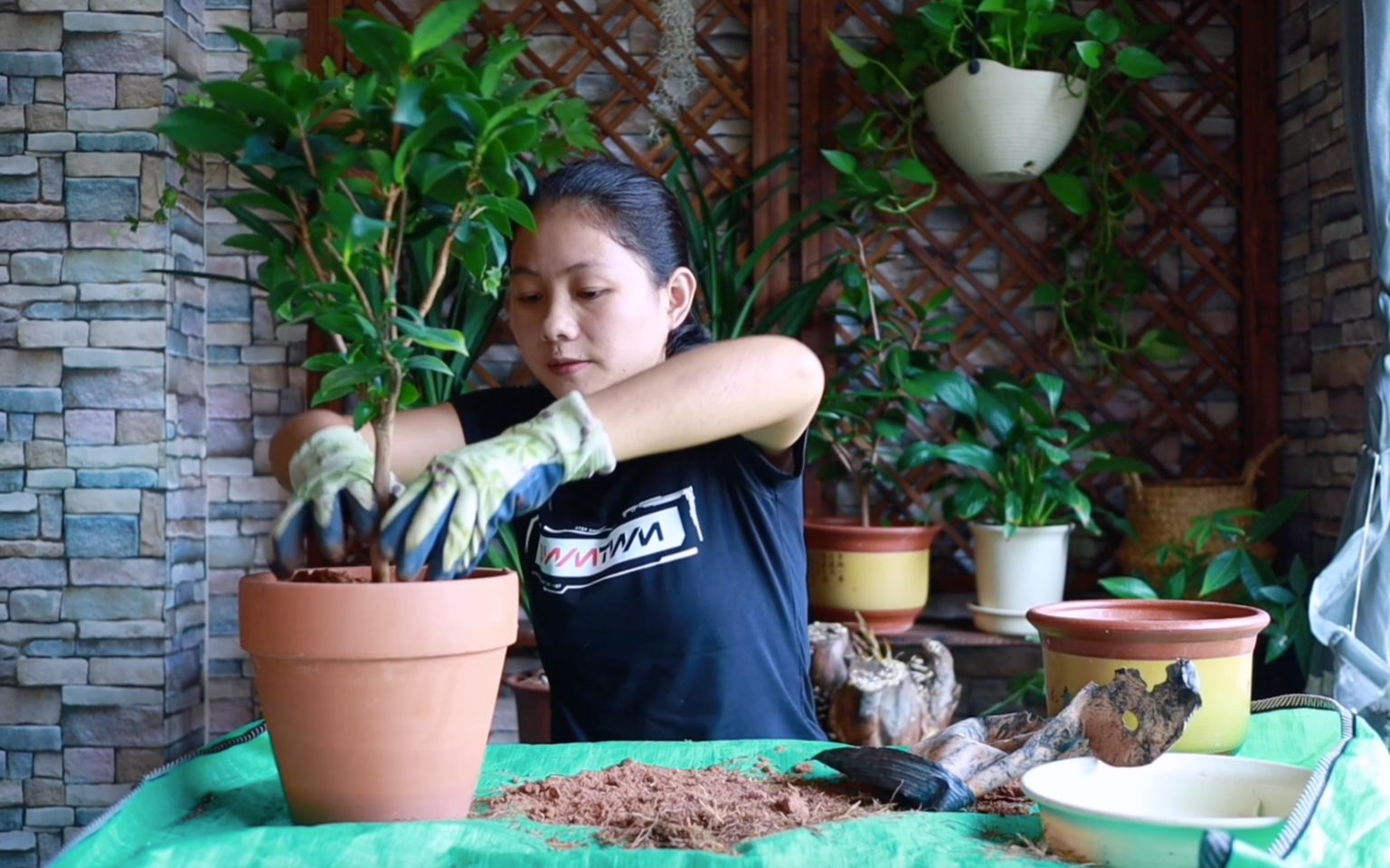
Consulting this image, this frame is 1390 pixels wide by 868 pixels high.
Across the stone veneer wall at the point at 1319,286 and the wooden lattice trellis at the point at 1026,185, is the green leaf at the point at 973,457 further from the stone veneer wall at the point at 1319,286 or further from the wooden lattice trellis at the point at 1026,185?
the stone veneer wall at the point at 1319,286

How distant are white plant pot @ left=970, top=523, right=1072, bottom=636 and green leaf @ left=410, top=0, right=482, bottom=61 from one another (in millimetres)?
1908

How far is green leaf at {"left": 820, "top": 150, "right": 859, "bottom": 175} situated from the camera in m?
2.54

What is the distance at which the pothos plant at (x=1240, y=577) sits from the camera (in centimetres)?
224

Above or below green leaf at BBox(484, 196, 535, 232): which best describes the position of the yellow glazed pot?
below

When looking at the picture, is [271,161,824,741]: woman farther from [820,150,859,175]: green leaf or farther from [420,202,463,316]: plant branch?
[820,150,859,175]: green leaf

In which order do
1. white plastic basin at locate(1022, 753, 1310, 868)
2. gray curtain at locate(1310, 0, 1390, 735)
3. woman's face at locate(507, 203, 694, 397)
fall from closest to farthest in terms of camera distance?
white plastic basin at locate(1022, 753, 1310, 868), woman's face at locate(507, 203, 694, 397), gray curtain at locate(1310, 0, 1390, 735)

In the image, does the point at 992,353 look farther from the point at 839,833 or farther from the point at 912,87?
the point at 839,833

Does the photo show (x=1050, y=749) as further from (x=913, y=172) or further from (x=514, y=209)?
(x=913, y=172)

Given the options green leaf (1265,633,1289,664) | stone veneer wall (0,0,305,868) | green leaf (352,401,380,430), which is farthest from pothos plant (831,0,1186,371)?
green leaf (352,401,380,430)

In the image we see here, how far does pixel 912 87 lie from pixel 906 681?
1304 mm

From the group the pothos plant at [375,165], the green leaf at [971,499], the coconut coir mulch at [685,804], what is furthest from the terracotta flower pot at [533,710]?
the pothos plant at [375,165]

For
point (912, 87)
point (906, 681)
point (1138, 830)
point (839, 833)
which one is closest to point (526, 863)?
point (839, 833)

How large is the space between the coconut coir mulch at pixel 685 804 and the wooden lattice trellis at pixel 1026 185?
Answer: 1910mm

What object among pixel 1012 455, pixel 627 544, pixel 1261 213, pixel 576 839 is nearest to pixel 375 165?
pixel 576 839
